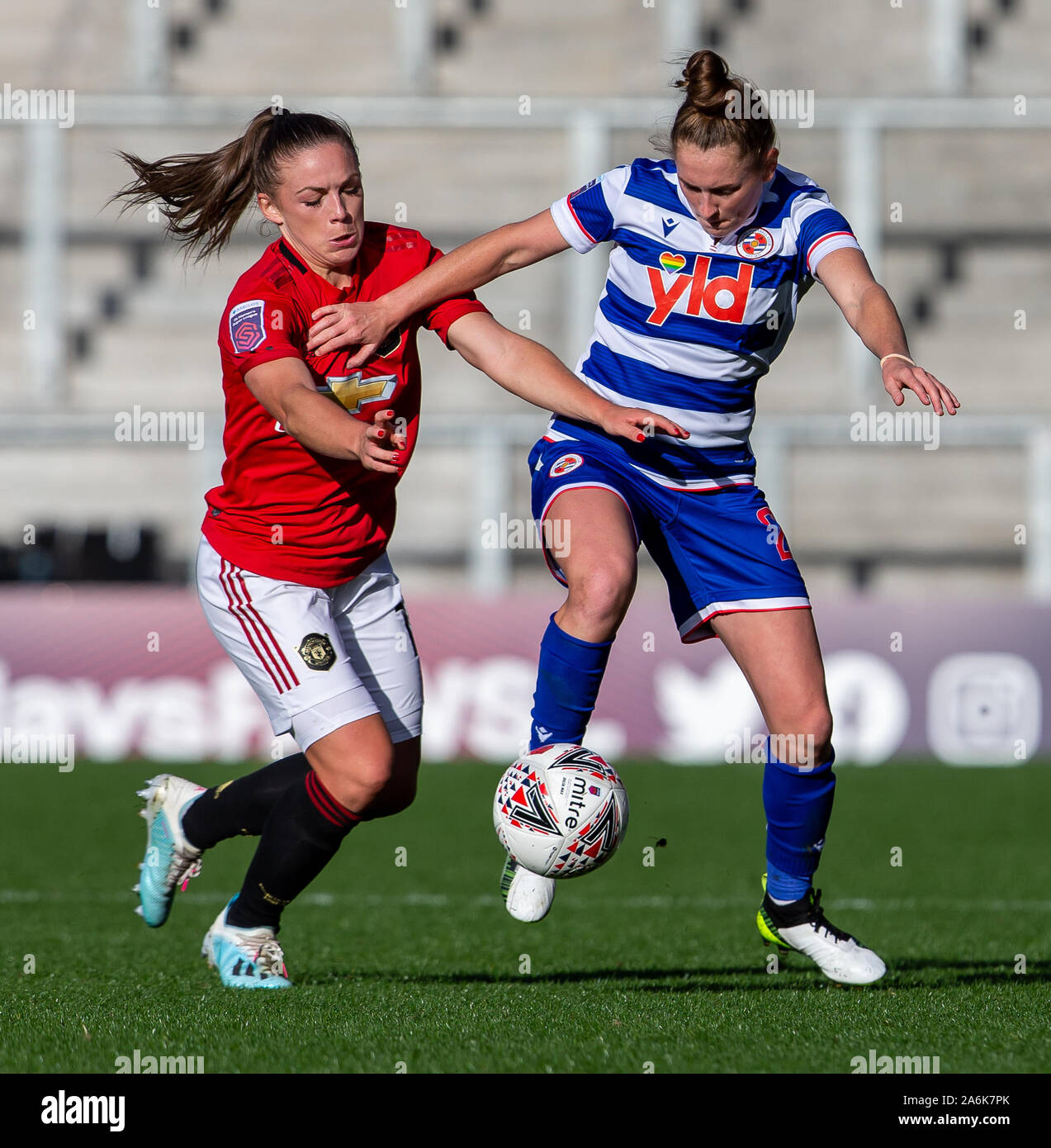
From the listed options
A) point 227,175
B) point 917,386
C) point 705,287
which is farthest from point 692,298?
point 227,175

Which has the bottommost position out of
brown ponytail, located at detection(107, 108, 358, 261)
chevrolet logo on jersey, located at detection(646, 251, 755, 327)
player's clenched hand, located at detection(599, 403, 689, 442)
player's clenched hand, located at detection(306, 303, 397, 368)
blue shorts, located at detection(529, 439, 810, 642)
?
blue shorts, located at detection(529, 439, 810, 642)

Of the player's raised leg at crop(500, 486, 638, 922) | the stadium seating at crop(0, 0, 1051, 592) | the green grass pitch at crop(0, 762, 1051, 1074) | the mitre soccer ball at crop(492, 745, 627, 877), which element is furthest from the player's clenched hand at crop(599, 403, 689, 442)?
the stadium seating at crop(0, 0, 1051, 592)

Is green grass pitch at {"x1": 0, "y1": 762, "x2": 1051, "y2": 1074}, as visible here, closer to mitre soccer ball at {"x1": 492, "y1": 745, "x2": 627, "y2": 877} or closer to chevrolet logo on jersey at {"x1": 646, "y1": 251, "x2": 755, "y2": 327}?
mitre soccer ball at {"x1": 492, "y1": 745, "x2": 627, "y2": 877}

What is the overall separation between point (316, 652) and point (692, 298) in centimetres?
135

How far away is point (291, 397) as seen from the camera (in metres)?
4.15

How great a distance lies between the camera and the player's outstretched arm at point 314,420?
387 centimetres

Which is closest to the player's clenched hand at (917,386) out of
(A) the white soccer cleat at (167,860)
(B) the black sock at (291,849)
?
(B) the black sock at (291,849)

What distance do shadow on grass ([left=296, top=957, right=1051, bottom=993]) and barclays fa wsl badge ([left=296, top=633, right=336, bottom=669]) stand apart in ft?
2.86

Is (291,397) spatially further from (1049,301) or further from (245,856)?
(1049,301)

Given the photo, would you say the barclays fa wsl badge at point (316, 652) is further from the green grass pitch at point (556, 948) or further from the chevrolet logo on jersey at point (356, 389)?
the green grass pitch at point (556, 948)

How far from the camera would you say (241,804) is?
16.2ft

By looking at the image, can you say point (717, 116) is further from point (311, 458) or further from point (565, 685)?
point (565, 685)

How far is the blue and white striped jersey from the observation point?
456 cm
